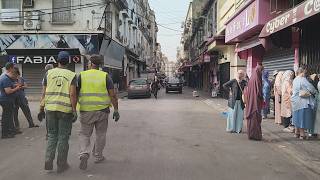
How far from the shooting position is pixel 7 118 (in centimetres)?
1193

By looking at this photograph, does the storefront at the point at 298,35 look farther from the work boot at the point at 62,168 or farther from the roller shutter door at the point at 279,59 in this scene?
the work boot at the point at 62,168

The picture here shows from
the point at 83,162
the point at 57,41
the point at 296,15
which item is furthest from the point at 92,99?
the point at 57,41

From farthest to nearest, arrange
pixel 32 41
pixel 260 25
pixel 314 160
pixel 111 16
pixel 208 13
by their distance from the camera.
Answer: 1. pixel 208 13
2. pixel 111 16
3. pixel 32 41
4. pixel 260 25
5. pixel 314 160

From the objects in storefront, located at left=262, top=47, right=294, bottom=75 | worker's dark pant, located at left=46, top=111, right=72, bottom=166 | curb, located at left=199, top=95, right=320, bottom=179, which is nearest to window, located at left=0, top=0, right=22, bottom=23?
storefront, located at left=262, top=47, right=294, bottom=75

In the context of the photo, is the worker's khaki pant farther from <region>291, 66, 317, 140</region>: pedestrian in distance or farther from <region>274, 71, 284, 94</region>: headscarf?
<region>274, 71, 284, 94</region>: headscarf

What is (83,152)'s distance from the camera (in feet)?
25.1

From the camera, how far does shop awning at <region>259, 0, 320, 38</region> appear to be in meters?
11.0

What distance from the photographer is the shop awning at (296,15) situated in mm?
11000

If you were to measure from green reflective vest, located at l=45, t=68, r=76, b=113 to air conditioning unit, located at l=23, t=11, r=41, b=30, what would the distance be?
1028 inches

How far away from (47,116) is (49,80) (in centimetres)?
57

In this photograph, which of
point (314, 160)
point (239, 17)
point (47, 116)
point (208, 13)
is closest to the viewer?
point (47, 116)

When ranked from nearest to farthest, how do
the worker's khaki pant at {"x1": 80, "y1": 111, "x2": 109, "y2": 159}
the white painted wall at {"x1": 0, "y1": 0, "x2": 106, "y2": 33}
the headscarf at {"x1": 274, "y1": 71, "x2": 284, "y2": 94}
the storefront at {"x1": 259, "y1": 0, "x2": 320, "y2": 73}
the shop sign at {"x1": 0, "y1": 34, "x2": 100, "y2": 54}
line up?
the worker's khaki pant at {"x1": 80, "y1": 111, "x2": 109, "y2": 159}, the storefront at {"x1": 259, "y1": 0, "x2": 320, "y2": 73}, the headscarf at {"x1": 274, "y1": 71, "x2": 284, "y2": 94}, the shop sign at {"x1": 0, "y1": 34, "x2": 100, "y2": 54}, the white painted wall at {"x1": 0, "y1": 0, "x2": 106, "y2": 33}

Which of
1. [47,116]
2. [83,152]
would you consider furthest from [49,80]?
[83,152]

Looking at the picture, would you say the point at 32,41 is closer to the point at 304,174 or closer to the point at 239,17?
the point at 239,17
